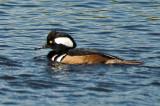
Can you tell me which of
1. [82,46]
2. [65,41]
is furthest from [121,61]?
[82,46]

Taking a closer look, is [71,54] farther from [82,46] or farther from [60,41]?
[82,46]

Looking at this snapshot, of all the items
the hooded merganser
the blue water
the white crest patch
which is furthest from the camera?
the white crest patch

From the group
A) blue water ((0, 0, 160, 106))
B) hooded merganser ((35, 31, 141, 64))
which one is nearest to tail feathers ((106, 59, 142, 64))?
hooded merganser ((35, 31, 141, 64))

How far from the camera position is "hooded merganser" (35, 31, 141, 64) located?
13898mm

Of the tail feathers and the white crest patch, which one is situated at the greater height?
the white crest patch

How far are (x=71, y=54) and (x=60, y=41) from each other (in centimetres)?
60

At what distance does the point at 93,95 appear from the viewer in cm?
1101

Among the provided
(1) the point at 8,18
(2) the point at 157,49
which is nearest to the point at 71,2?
(1) the point at 8,18

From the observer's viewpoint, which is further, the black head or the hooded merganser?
the black head

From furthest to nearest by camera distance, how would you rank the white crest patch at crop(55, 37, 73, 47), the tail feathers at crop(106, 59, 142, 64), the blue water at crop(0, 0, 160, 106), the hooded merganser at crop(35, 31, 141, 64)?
the white crest patch at crop(55, 37, 73, 47)
the hooded merganser at crop(35, 31, 141, 64)
the tail feathers at crop(106, 59, 142, 64)
the blue water at crop(0, 0, 160, 106)

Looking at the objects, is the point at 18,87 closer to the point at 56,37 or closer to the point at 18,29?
the point at 56,37

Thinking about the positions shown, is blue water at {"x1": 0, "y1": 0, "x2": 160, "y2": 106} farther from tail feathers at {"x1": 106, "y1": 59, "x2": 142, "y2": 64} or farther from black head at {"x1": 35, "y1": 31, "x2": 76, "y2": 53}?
black head at {"x1": 35, "y1": 31, "x2": 76, "y2": 53}

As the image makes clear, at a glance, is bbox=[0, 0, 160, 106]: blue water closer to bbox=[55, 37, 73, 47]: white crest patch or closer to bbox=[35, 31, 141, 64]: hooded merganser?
bbox=[35, 31, 141, 64]: hooded merganser

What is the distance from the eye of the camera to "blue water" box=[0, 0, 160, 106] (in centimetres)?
1098
